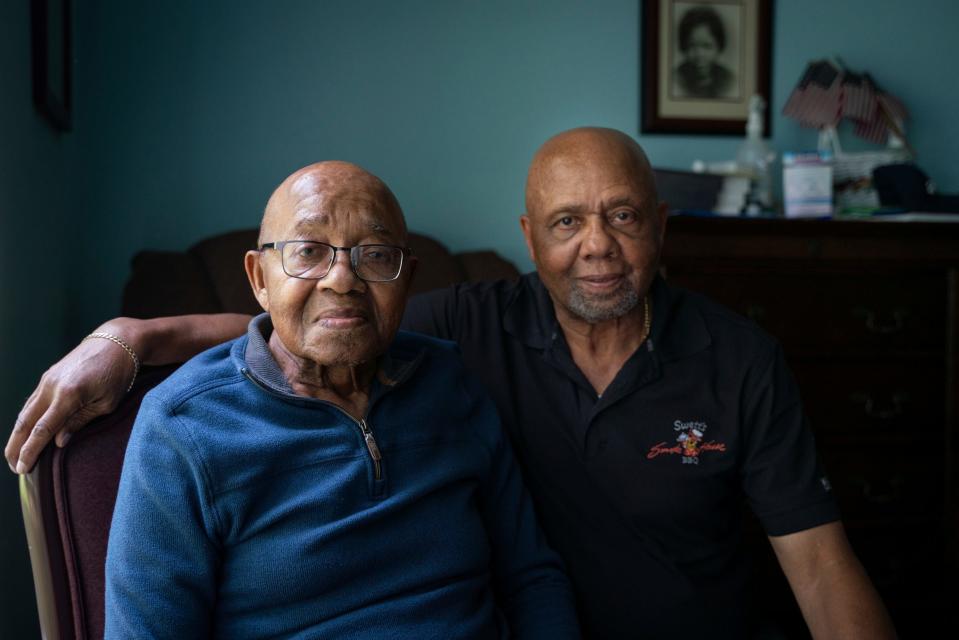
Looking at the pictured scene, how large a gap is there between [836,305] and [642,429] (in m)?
1.11

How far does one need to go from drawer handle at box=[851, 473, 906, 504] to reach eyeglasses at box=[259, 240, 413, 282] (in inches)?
68.2

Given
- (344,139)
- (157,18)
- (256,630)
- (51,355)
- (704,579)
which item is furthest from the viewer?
(344,139)

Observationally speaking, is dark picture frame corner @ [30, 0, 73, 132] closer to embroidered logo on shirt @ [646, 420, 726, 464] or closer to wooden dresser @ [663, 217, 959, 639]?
embroidered logo on shirt @ [646, 420, 726, 464]

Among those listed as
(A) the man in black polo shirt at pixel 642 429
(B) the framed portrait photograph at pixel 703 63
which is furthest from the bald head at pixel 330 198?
(B) the framed portrait photograph at pixel 703 63

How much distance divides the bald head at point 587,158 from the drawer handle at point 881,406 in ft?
3.73

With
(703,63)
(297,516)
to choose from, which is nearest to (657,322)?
(297,516)

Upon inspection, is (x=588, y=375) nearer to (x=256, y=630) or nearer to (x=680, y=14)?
(x=256, y=630)

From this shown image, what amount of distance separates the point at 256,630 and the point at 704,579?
0.78m

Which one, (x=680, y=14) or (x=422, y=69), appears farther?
(x=680, y=14)

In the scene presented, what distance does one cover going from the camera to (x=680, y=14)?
267 centimetres

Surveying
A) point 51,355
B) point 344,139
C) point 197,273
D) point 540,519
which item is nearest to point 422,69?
point 344,139

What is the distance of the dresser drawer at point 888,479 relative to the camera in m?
2.27

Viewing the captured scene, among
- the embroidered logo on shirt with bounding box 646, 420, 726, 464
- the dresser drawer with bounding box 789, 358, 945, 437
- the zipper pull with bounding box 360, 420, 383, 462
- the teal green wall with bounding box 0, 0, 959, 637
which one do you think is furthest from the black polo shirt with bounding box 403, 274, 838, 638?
the teal green wall with bounding box 0, 0, 959, 637

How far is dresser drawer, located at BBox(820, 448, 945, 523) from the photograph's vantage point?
2.27 meters
